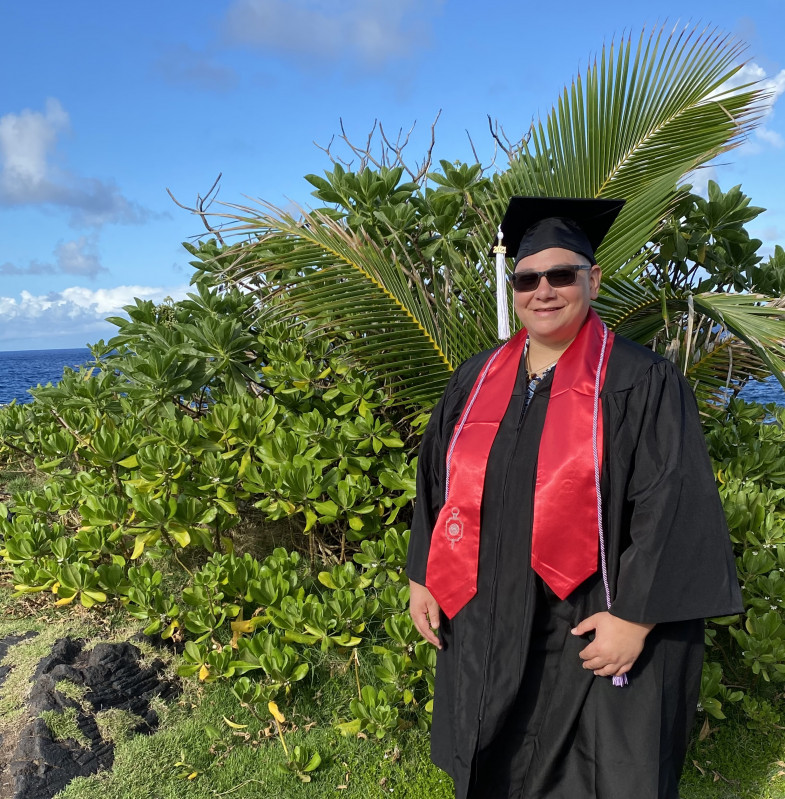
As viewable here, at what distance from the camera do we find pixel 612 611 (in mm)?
1854

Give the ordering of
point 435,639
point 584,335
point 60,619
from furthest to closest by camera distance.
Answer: point 60,619, point 435,639, point 584,335

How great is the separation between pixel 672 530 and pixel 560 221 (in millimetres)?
995

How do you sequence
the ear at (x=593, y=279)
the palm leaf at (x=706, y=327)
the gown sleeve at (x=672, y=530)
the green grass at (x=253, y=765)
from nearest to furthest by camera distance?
1. the gown sleeve at (x=672, y=530)
2. the ear at (x=593, y=279)
3. the green grass at (x=253, y=765)
4. the palm leaf at (x=706, y=327)

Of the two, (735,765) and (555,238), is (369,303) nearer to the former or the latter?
(555,238)

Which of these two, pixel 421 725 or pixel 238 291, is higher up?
pixel 238 291

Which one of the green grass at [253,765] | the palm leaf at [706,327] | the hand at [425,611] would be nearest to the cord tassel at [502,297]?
the palm leaf at [706,327]

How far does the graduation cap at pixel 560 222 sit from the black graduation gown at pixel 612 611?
1.23ft

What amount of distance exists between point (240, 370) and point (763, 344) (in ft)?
9.04

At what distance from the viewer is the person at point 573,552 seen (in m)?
1.85

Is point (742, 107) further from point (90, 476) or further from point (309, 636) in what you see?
point (90, 476)

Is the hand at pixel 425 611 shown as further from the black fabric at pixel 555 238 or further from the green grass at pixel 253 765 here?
the black fabric at pixel 555 238

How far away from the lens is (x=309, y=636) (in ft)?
10.1

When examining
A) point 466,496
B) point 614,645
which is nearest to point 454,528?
point 466,496

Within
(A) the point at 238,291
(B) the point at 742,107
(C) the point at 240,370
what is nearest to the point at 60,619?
(C) the point at 240,370
